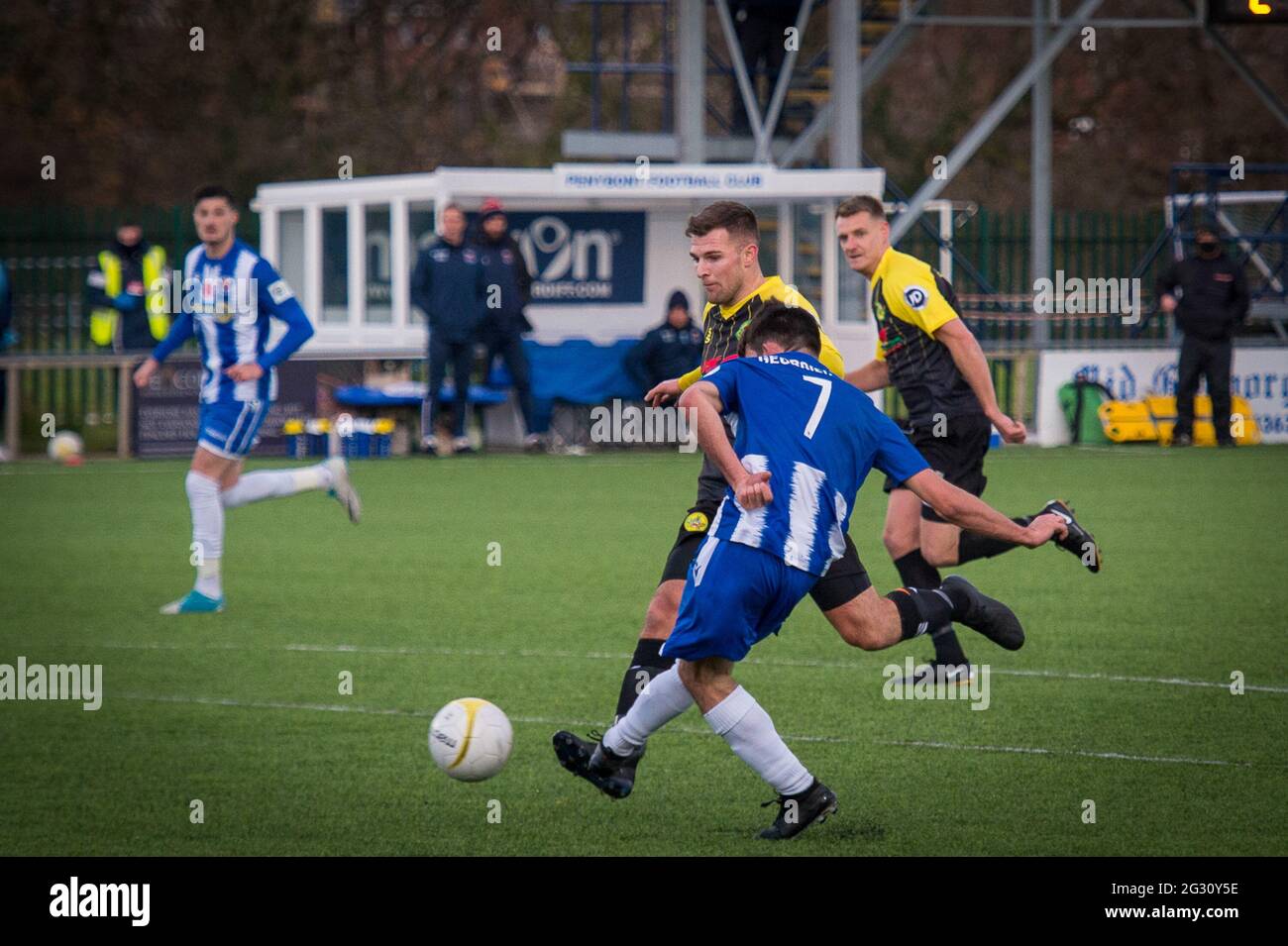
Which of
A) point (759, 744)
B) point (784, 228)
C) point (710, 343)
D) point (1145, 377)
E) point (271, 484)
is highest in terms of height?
point (784, 228)

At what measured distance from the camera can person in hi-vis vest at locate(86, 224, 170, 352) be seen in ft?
76.7

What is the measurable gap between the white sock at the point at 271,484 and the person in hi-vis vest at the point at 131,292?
40.5 ft

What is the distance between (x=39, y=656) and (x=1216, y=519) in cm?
884

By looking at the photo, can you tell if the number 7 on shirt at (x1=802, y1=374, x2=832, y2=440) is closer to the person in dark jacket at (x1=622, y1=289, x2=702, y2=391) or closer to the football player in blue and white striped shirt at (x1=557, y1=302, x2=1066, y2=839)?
the football player in blue and white striped shirt at (x1=557, y1=302, x2=1066, y2=839)

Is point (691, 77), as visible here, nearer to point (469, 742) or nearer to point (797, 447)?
point (469, 742)

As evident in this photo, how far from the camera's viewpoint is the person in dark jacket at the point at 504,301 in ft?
68.2

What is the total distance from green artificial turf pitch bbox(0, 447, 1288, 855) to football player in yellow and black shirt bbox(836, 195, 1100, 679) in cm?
59

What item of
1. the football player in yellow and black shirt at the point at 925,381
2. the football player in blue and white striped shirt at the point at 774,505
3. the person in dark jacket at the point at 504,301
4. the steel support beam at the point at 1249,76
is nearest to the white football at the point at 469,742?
the football player in blue and white striped shirt at the point at 774,505

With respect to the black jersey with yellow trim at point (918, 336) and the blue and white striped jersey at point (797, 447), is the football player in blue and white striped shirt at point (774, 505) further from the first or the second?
the black jersey with yellow trim at point (918, 336)

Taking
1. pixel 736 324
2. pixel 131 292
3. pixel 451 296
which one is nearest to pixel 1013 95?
pixel 451 296

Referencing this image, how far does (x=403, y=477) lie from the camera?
61.6 ft

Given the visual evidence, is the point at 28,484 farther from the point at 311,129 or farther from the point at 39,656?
the point at 311,129

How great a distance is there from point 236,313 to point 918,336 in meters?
4.12

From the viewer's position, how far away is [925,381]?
28.9ft
